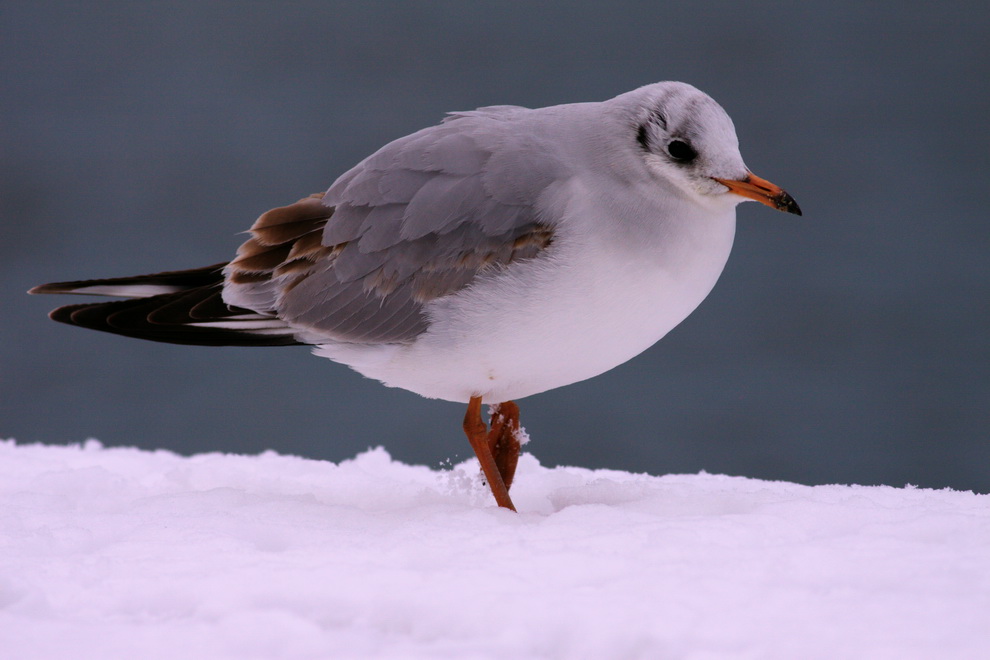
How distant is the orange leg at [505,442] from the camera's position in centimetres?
339

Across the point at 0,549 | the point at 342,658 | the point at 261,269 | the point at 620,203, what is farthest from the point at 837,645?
the point at 261,269

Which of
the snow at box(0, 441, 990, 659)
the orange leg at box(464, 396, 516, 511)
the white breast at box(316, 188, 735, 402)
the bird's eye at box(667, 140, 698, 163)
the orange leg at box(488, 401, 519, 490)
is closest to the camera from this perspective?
the snow at box(0, 441, 990, 659)

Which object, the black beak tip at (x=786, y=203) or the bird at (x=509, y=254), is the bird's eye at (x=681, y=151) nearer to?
the bird at (x=509, y=254)

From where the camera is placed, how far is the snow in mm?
1927

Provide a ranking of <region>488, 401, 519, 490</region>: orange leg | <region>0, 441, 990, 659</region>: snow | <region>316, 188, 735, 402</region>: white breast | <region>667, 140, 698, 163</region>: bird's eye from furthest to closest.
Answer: <region>488, 401, 519, 490</region>: orange leg, <region>667, 140, 698, 163</region>: bird's eye, <region>316, 188, 735, 402</region>: white breast, <region>0, 441, 990, 659</region>: snow

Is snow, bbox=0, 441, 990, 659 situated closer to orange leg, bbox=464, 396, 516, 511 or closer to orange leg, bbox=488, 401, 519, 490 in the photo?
orange leg, bbox=464, 396, 516, 511

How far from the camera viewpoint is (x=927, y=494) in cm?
309

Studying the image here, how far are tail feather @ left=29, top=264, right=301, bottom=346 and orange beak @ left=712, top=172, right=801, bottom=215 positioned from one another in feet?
4.64

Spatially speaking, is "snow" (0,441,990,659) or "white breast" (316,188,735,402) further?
"white breast" (316,188,735,402)

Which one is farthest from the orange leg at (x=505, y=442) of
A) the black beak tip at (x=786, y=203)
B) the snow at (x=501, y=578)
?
the black beak tip at (x=786, y=203)

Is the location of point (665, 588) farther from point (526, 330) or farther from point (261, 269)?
point (261, 269)

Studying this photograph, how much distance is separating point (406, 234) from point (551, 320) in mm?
517

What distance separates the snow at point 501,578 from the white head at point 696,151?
86 cm

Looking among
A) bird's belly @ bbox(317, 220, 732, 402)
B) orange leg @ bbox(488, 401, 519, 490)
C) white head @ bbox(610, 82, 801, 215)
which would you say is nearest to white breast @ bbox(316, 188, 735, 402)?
bird's belly @ bbox(317, 220, 732, 402)
